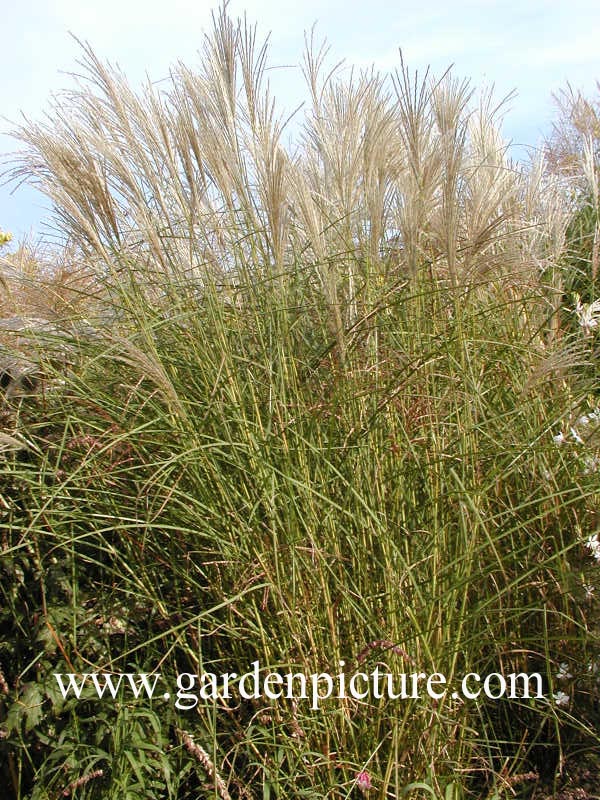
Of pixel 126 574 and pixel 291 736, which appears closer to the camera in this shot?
pixel 291 736

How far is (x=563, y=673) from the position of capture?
7.24 feet

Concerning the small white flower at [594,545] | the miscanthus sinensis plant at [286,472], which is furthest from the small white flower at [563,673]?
the small white flower at [594,545]

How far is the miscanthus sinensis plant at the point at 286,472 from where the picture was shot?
77.3 inches

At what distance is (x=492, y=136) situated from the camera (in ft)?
10.2

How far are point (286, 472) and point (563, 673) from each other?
975 millimetres

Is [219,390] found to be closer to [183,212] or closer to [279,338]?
[279,338]

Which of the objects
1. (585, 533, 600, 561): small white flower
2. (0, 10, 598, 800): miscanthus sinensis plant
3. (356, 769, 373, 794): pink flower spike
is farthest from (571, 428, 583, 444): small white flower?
(356, 769, 373, 794): pink flower spike

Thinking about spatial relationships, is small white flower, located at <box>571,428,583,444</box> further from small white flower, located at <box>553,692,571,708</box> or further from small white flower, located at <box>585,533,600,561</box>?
small white flower, located at <box>553,692,571,708</box>

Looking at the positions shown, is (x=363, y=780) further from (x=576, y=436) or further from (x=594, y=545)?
(x=576, y=436)

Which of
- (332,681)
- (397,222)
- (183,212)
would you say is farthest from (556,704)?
(183,212)

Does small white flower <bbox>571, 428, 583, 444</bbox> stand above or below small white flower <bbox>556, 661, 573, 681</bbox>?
above

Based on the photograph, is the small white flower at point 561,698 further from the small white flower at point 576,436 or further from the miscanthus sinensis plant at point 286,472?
the small white flower at point 576,436

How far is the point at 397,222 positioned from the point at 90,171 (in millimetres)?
865

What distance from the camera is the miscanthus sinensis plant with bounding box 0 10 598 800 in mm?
1963
